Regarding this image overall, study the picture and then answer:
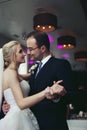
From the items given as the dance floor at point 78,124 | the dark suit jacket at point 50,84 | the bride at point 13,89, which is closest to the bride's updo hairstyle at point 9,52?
the bride at point 13,89

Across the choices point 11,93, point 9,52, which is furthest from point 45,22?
point 11,93

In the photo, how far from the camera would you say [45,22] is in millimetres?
2846

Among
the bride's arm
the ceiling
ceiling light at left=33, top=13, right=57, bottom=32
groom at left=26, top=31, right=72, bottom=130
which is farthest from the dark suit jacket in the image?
ceiling light at left=33, top=13, right=57, bottom=32

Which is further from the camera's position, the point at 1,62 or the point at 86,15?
the point at 86,15

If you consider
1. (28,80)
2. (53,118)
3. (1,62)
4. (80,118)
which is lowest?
(80,118)

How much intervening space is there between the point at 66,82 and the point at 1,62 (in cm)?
52

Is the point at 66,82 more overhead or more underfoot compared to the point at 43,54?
more underfoot

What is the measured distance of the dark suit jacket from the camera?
2158mm

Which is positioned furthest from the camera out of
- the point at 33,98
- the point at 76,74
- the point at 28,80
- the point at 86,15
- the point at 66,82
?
the point at 86,15

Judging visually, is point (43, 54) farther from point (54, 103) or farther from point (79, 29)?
point (79, 29)

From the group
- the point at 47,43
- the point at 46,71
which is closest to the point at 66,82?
the point at 46,71

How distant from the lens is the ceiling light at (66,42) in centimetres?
281

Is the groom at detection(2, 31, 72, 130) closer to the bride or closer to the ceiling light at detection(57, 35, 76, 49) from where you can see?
the bride

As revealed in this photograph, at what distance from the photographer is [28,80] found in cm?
236
